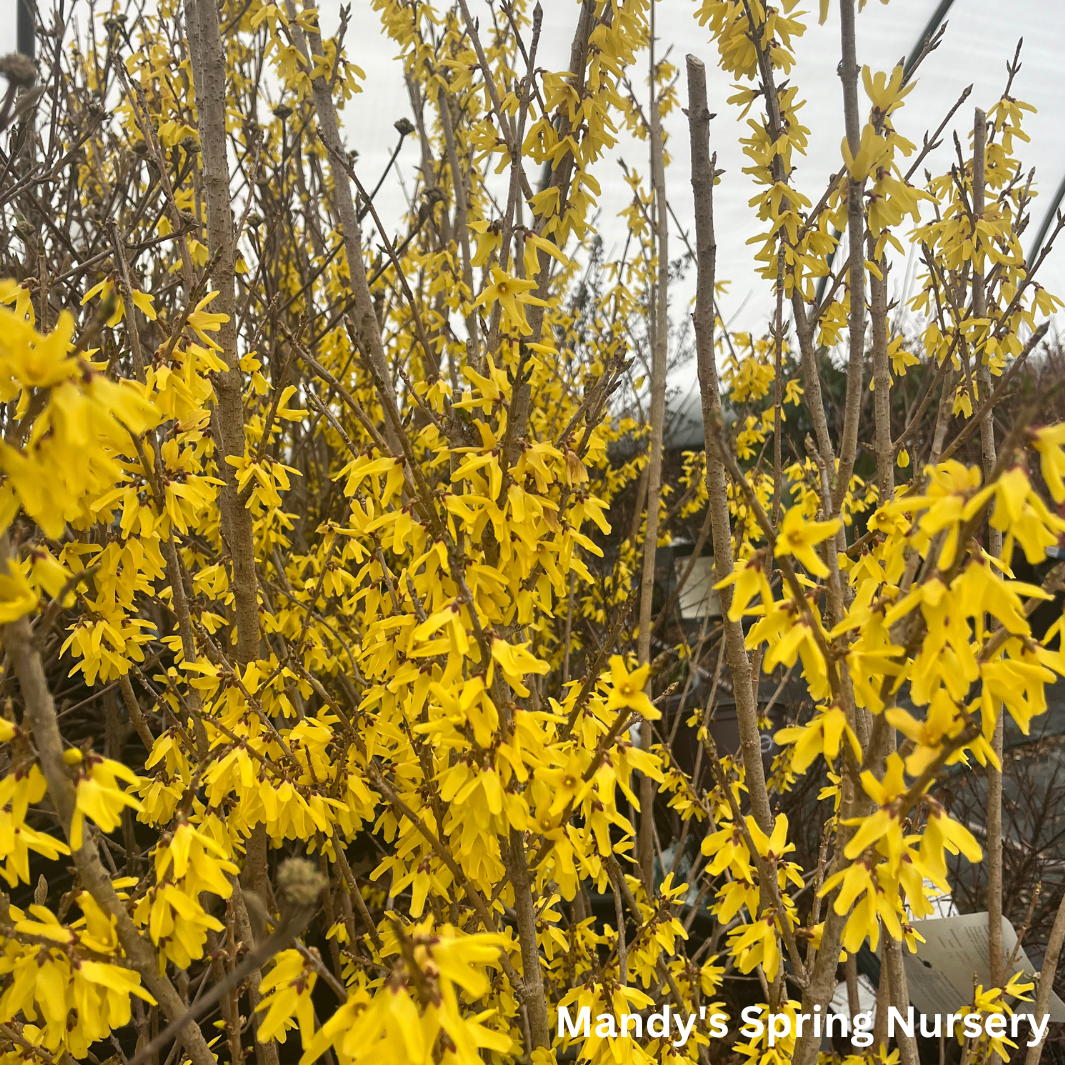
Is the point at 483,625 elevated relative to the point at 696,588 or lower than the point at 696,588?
elevated

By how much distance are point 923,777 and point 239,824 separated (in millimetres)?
1057

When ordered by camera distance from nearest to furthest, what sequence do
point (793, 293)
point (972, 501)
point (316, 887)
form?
point (316, 887) < point (972, 501) < point (793, 293)

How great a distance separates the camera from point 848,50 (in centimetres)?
151

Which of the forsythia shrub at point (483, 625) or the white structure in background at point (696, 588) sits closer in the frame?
the forsythia shrub at point (483, 625)

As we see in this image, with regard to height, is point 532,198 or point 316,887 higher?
point 532,198

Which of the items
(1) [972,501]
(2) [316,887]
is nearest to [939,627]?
(1) [972,501]

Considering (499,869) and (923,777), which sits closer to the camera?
(923,777)

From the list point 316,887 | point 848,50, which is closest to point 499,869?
point 316,887

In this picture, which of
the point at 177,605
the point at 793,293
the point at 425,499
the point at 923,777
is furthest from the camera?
the point at 793,293

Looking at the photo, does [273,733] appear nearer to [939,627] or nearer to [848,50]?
[939,627]

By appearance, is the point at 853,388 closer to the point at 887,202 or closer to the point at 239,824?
the point at 887,202

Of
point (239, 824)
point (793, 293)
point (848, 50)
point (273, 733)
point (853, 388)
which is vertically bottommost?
point (239, 824)

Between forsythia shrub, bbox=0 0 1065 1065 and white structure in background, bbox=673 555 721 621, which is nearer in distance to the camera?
forsythia shrub, bbox=0 0 1065 1065

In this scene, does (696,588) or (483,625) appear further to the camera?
(696,588)
